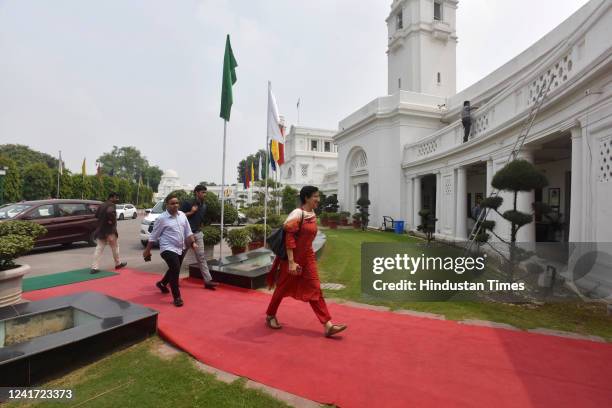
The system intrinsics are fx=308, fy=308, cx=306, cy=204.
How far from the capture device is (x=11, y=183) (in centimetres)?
2514

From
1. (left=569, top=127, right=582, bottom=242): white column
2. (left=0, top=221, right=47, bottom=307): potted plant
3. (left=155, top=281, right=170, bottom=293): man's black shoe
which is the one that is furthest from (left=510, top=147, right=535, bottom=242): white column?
(left=0, top=221, right=47, bottom=307): potted plant

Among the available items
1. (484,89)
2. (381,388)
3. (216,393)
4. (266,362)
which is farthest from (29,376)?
(484,89)

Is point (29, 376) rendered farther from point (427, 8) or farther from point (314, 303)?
point (427, 8)

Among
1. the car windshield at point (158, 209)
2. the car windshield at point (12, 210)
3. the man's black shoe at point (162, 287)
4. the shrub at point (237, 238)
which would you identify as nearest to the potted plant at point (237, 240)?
the shrub at point (237, 238)

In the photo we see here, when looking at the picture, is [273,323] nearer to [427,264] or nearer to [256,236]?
[427,264]

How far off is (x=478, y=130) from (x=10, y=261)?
38.0 feet

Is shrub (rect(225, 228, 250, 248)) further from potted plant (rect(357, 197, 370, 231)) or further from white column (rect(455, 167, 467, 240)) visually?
potted plant (rect(357, 197, 370, 231))

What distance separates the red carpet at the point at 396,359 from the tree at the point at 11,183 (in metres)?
30.1

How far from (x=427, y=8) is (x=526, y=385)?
22.4 m

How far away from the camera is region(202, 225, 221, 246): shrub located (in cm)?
700

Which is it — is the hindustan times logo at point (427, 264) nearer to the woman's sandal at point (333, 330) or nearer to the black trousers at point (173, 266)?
the woman's sandal at point (333, 330)

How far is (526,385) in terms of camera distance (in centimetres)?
257

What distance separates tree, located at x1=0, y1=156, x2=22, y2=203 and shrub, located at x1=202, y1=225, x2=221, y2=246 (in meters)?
27.8

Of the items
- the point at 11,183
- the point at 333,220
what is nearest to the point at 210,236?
the point at 333,220
